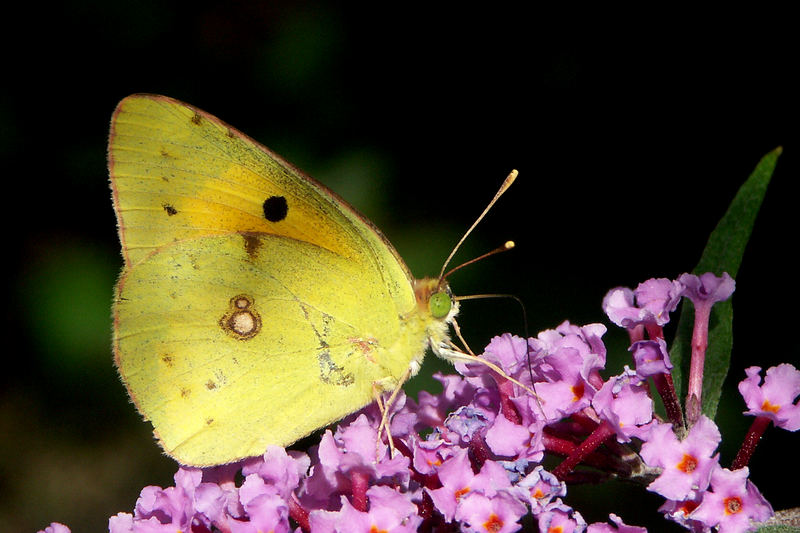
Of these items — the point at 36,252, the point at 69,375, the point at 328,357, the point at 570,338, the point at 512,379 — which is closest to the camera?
the point at 512,379

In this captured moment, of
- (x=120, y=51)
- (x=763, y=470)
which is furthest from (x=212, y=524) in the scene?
(x=120, y=51)

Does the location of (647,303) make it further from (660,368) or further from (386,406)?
(386,406)

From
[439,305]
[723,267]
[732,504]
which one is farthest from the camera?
[439,305]

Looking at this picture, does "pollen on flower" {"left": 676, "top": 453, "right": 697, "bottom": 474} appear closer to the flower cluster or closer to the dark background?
the flower cluster

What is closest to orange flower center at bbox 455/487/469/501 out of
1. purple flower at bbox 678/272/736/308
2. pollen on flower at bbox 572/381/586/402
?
pollen on flower at bbox 572/381/586/402

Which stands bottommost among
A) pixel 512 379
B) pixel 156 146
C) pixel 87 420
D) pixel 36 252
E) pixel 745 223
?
pixel 87 420

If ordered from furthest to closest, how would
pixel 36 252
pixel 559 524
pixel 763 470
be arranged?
pixel 36 252 → pixel 763 470 → pixel 559 524

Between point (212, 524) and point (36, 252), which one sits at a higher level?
point (212, 524)

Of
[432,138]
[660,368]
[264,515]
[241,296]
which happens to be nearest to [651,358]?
[660,368]

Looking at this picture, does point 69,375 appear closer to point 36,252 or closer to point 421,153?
point 36,252
